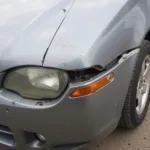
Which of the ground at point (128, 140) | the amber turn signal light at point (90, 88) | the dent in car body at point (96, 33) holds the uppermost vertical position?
the dent in car body at point (96, 33)

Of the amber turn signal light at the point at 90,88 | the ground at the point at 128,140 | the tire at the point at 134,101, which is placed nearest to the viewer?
the amber turn signal light at the point at 90,88

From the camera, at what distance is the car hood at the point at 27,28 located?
179 centimetres

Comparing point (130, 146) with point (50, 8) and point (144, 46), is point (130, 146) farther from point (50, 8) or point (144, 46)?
point (50, 8)

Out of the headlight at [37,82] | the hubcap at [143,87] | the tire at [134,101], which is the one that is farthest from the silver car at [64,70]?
the hubcap at [143,87]

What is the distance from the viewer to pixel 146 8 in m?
2.27

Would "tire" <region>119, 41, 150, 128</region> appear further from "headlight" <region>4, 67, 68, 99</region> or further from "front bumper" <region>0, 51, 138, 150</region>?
"headlight" <region>4, 67, 68, 99</region>

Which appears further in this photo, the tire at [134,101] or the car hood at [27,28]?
the tire at [134,101]

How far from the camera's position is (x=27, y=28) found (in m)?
1.93

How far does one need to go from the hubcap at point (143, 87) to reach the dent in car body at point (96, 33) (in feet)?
1.62

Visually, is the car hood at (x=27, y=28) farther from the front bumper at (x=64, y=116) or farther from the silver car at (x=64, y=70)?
the front bumper at (x=64, y=116)

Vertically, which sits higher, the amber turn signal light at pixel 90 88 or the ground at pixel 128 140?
the amber turn signal light at pixel 90 88

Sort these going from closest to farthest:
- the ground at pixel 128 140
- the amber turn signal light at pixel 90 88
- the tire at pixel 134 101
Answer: the amber turn signal light at pixel 90 88 < the tire at pixel 134 101 < the ground at pixel 128 140

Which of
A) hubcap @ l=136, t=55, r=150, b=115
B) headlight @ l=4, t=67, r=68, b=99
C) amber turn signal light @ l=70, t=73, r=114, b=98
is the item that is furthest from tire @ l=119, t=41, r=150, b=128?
headlight @ l=4, t=67, r=68, b=99

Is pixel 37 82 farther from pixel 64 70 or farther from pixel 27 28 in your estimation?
pixel 27 28
